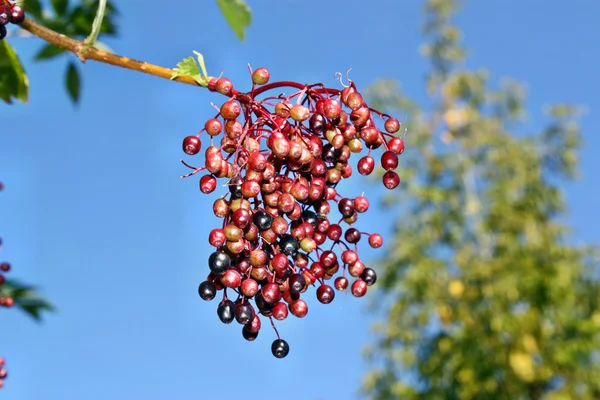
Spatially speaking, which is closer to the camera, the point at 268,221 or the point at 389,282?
the point at 268,221

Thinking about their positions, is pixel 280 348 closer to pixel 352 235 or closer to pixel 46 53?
pixel 352 235

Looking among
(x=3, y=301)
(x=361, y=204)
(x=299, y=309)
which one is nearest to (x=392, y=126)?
(x=361, y=204)

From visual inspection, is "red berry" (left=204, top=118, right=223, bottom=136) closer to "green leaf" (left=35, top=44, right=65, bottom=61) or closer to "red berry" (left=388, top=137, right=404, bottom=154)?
"red berry" (left=388, top=137, right=404, bottom=154)

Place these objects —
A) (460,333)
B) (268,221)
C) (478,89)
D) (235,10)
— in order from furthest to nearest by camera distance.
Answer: (478,89) → (460,333) → (235,10) → (268,221)

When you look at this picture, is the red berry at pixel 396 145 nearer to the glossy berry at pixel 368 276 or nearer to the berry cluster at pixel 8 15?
the glossy berry at pixel 368 276

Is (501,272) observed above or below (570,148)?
below

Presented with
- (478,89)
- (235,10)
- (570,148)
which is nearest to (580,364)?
(570,148)

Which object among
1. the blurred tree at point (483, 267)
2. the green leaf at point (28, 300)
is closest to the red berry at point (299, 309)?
the green leaf at point (28, 300)

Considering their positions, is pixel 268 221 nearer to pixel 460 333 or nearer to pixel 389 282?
pixel 460 333
